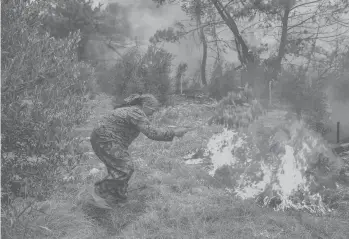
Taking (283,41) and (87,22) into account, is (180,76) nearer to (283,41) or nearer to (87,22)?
(283,41)

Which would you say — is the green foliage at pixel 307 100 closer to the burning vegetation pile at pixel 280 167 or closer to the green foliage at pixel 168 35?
the burning vegetation pile at pixel 280 167

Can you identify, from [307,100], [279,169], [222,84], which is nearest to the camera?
[279,169]

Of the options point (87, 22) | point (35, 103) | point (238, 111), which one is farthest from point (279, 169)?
point (87, 22)

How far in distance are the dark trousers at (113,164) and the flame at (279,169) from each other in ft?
5.59

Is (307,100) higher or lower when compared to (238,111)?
higher

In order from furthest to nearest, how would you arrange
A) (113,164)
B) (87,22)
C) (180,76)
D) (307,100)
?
(87,22) < (180,76) < (307,100) < (113,164)

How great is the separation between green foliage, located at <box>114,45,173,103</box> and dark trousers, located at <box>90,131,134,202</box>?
25.7 feet

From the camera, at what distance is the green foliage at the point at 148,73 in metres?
12.3

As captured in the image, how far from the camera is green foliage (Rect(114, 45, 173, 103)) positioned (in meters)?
12.3

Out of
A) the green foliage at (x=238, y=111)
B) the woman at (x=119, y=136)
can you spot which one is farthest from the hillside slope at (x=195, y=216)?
the green foliage at (x=238, y=111)

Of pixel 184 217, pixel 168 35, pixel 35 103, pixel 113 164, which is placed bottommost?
pixel 184 217

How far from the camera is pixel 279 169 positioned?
510 centimetres

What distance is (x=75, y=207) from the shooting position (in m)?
4.56

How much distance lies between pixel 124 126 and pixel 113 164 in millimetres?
477
